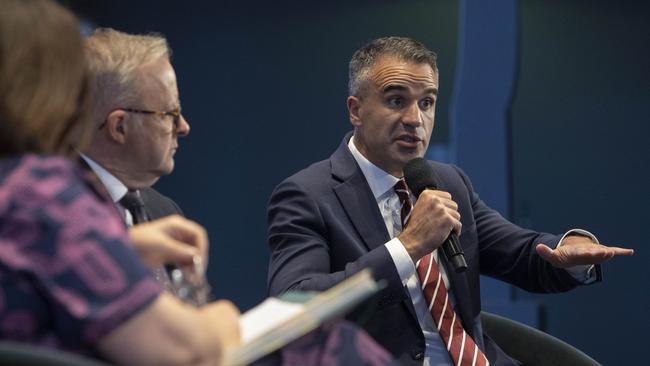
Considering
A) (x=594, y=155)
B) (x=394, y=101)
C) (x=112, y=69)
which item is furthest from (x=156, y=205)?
(x=594, y=155)

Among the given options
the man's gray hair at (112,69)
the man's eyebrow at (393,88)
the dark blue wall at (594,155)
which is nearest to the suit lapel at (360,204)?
the man's eyebrow at (393,88)

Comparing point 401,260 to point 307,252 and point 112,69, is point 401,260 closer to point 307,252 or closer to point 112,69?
point 307,252

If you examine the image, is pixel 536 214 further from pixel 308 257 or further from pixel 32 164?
pixel 32 164

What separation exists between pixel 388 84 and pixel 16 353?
1649 mm

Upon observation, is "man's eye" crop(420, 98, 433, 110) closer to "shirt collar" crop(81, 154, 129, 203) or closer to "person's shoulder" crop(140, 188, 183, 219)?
"person's shoulder" crop(140, 188, 183, 219)

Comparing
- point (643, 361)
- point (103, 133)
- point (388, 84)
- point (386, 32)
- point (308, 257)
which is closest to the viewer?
point (103, 133)

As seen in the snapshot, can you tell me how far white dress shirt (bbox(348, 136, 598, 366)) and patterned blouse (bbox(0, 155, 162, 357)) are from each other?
3.76 ft

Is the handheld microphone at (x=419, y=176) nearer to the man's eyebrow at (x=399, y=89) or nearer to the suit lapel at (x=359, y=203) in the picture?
the suit lapel at (x=359, y=203)

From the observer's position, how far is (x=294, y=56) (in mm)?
5602

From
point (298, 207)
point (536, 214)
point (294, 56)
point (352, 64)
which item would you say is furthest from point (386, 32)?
point (298, 207)

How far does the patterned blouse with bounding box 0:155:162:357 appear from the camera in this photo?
3.41 ft

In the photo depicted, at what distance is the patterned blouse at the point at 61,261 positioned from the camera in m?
1.04

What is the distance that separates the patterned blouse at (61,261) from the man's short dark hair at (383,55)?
158 cm

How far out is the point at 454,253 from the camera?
7.04 ft
